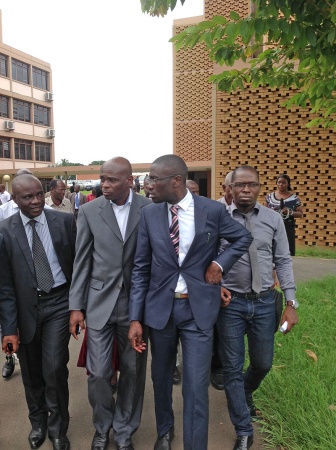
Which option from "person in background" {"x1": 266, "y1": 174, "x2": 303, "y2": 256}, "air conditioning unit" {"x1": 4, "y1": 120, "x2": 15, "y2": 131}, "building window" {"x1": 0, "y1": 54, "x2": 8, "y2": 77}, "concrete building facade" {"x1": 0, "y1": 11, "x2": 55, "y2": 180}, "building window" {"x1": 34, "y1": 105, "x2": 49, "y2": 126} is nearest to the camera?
"person in background" {"x1": 266, "y1": 174, "x2": 303, "y2": 256}

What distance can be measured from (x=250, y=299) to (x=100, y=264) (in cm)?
108

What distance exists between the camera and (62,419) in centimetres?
301

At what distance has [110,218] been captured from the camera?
2.95 m

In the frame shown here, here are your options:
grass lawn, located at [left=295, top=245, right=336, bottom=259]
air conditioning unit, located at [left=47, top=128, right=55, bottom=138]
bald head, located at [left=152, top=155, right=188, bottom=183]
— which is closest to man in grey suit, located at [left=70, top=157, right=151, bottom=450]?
bald head, located at [left=152, top=155, right=188, bottom=183]

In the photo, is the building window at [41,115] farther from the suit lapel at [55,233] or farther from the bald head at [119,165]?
the bald head at [119,165]

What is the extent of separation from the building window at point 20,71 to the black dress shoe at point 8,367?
148ft

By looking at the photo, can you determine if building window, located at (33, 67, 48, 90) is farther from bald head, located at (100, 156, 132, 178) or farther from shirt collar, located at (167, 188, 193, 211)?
shirt collar, located at (167, 188, 193, 211)

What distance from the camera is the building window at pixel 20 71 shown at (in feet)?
143

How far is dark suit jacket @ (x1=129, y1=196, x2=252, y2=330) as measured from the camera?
264 cm

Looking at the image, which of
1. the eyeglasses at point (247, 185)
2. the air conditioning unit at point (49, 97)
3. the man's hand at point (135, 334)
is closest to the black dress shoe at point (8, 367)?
the man's hand at point (135, 334)

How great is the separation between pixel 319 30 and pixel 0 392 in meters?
4.46

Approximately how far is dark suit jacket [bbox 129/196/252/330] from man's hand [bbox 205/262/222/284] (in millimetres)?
36

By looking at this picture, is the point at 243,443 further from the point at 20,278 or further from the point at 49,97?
the point at 49,97

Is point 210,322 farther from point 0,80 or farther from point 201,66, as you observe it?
A: point 0,80
